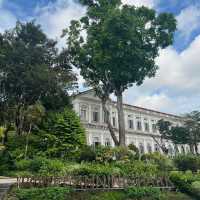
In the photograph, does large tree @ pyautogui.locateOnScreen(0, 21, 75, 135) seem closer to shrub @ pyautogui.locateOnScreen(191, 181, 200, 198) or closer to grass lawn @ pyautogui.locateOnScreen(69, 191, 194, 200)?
grass lawn @ pyautogui.locateOnScreen(69, 191, 194, 200)

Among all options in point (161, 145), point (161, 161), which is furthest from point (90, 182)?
point (161, 145)

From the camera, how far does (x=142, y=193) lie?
48.5 feet

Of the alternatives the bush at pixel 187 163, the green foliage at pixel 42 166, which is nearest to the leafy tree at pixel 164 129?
the bush at pixel 187 163

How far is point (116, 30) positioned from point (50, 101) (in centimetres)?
1081

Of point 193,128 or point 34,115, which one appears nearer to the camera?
point 34,115

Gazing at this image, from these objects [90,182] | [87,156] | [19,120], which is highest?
[19,120]

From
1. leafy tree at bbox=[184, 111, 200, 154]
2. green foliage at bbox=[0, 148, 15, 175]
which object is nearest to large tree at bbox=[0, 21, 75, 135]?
green foliage at bbox=[0, 148, 15, 175]

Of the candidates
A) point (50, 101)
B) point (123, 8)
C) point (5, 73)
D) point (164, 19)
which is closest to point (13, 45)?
point (5, 73)

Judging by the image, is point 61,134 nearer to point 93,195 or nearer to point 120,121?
point 120,121

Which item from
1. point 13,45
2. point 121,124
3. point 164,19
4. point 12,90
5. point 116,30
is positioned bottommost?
point 121,124

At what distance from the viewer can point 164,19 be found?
33.1 m

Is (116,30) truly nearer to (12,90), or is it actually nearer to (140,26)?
(140,26)

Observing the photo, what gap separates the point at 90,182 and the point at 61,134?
12831 millimetres

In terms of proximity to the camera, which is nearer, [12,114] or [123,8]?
[12,114]
